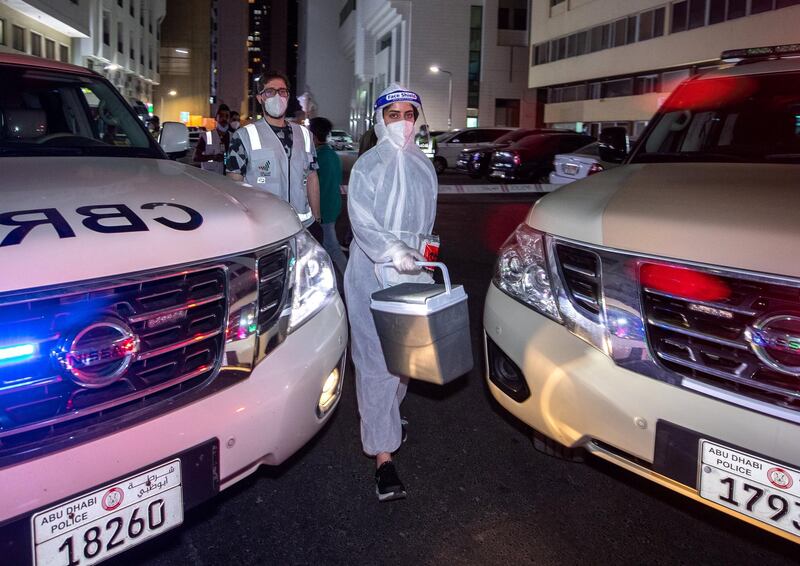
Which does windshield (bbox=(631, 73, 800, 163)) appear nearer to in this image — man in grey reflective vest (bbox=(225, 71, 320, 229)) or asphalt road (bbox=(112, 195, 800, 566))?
asphalt road (bbox=(112, 195, 800, 566))

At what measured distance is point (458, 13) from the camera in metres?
54.6

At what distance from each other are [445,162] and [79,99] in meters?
25.3

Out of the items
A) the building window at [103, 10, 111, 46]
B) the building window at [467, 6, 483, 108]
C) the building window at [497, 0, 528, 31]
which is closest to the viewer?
the building window at [103, 10, 111, 46]

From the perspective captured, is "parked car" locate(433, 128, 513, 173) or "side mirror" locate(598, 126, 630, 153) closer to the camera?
"side mirror" locate(598, 126, 630, 153)

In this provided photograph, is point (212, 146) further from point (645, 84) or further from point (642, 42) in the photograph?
point (645, 84)

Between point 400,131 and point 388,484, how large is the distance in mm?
1540

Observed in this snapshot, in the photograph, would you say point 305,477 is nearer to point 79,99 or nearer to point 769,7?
point 79,99

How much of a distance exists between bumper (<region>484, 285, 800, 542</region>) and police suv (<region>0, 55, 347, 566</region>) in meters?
0.73

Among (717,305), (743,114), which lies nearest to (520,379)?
(717,305)

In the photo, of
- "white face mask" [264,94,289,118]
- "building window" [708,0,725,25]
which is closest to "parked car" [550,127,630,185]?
"white face mask" [264,94,289,118]

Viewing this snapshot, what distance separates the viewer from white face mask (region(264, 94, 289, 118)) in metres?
4.73

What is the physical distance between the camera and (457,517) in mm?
2908

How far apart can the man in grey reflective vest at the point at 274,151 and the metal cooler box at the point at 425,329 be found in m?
2.17


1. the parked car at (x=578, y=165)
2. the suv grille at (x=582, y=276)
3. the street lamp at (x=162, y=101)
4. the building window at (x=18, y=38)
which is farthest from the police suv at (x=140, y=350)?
the street lamp at (x=162, y=101)
